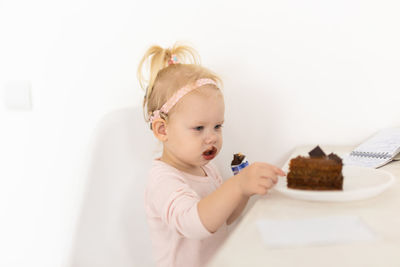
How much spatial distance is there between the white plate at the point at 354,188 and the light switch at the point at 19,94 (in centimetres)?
98

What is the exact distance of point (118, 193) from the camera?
1372 mm

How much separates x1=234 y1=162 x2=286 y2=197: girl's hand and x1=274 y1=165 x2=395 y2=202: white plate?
0.9 inches

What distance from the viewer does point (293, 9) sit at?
1.17m

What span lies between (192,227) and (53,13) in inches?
37.1

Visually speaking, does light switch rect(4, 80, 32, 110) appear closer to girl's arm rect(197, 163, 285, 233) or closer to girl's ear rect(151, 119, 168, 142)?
girl's ear rect(151, 119, 168, 142)

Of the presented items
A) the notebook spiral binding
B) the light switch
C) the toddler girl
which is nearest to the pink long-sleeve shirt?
the toddler girl

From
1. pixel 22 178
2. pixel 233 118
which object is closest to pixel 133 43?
pixel 233 118

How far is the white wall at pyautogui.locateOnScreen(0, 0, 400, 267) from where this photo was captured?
1.15m

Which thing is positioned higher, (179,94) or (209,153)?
(179,94)

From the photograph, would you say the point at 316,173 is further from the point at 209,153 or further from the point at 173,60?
the point at 173,60

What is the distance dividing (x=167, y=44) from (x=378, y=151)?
2.26 ft

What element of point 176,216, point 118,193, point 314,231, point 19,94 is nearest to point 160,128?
point 176,216

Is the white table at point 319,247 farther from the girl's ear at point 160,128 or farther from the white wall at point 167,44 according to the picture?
the white wall at point 167,44

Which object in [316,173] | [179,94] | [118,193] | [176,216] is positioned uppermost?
[179,94]
